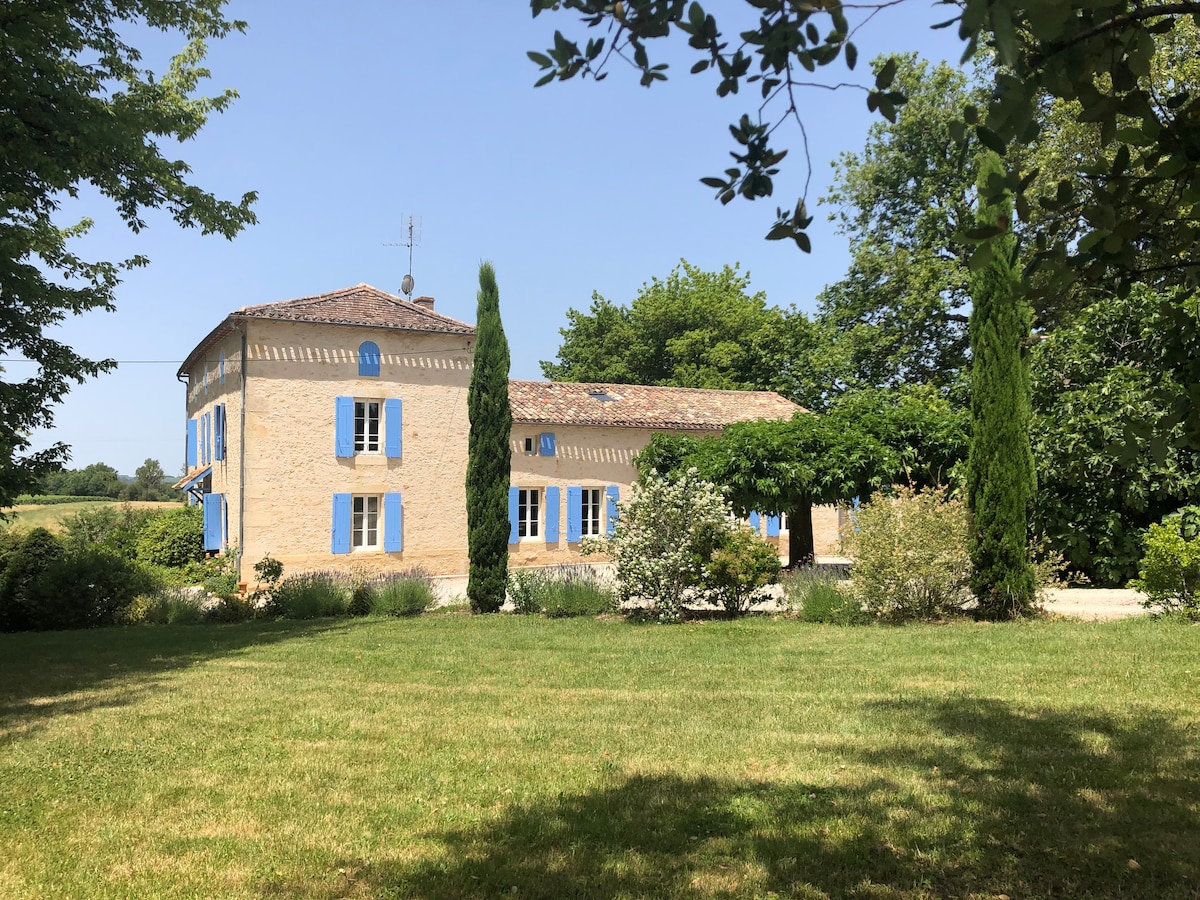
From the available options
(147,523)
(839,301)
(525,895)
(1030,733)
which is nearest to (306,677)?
(525,895)

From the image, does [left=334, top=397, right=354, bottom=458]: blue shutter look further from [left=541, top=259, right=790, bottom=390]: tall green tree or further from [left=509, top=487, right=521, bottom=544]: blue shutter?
[left=541, top=259, right=790, bottom=390]: tall green tree

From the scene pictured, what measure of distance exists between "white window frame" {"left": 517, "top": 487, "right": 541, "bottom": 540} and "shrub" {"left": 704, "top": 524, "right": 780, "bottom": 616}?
37.6ft

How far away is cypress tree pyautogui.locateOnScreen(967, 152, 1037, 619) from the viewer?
463 inches

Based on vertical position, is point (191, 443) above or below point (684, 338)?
below

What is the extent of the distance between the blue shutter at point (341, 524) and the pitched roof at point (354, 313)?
4360 mm

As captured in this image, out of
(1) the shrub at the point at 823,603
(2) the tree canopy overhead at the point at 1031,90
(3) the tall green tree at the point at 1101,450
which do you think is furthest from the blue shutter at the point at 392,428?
(2) the tree canopy overhead at the point at 1031,90

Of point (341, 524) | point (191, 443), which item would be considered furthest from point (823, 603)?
point (191, 443)

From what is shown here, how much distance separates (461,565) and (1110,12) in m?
22.0

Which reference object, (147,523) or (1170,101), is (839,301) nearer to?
(147,523)

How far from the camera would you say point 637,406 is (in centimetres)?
2730

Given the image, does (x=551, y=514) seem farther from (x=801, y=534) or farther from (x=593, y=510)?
(x=801, y=534)

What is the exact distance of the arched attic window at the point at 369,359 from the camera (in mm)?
22359

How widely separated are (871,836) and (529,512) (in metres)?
21.0

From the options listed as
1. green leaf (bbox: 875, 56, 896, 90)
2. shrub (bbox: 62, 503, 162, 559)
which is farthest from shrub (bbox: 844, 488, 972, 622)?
shrub (bbox: 62, 503, 162, 559)
